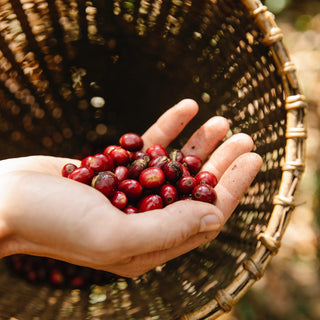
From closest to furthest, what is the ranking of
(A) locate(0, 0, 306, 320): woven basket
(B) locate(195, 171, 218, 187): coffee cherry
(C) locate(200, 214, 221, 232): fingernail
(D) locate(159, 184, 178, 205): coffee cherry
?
(C) locate(200, 214, 221, 232): fingernail < (A) locate(0, 0, 306, 320): woven basket < (D) locate(159, 184, 178, 205): coffee cherry < (B) locate(195, 171, 218, 187): coffee cherry

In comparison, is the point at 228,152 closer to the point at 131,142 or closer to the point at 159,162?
the point at 159,162

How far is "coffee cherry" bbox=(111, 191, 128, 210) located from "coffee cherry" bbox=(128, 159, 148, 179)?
23 cm

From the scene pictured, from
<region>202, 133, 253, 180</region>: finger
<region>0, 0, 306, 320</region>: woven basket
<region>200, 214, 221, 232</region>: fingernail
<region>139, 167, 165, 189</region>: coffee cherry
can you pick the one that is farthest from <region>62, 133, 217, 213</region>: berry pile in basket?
<region>0, 0, 306, 320</region>: woven basket

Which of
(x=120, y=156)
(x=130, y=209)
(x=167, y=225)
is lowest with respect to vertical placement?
(x=130, y=209)

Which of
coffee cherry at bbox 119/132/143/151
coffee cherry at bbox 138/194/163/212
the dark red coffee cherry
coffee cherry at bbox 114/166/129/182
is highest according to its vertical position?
coffee cherry at bbox 119/132/143/151

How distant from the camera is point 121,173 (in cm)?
214

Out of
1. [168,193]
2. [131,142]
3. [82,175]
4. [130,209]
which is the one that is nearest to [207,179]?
[168,193]

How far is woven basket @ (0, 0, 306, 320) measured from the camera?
184 cm

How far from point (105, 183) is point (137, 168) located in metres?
0.31

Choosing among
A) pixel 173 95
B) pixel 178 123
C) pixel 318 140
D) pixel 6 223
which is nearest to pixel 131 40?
pixel 173 95

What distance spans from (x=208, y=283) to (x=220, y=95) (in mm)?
1279

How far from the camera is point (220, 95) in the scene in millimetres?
2352

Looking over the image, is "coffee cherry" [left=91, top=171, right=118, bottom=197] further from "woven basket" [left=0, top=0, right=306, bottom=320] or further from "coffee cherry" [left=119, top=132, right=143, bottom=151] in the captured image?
"woven basket" [left=0, top=0, right=306, bottom=320]

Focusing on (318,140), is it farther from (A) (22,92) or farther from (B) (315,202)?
(A) (22,92)
